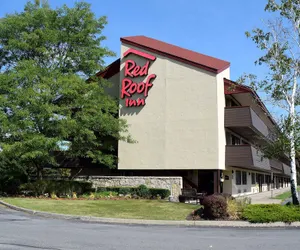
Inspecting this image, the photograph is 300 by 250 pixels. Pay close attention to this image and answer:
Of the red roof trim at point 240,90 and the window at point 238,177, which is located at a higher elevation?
the red roof trim at point 240,90

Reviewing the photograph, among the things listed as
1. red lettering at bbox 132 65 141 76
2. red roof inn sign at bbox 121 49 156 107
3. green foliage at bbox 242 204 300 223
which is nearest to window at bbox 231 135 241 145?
red roof inn sign at bbox 121 49 156 107

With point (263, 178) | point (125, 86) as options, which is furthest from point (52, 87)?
point (263, 178)

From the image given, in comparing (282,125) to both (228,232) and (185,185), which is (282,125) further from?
(185,185)

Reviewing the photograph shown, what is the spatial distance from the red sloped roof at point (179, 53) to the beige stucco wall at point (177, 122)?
404 mm

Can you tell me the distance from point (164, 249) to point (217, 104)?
17154mm

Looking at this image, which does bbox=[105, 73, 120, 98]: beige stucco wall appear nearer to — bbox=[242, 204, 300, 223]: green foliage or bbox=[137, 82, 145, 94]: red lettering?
bbox=[137, 82, 145, 94]: red lettering

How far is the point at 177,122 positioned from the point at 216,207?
1216cm

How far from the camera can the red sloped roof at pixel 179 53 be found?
2547 cm

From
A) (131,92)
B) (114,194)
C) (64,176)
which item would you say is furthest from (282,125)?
(64,176)

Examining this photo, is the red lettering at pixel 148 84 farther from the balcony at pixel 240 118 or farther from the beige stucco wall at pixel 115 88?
the balcony at pixel 240 118

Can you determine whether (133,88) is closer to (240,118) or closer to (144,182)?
(144,182)

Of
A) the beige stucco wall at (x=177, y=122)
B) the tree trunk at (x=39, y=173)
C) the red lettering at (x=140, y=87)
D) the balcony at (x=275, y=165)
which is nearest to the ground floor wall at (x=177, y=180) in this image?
the beige stucco wall at (x=177, y=122)

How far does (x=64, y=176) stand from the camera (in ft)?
98.8

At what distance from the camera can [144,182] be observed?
82.1 ft
